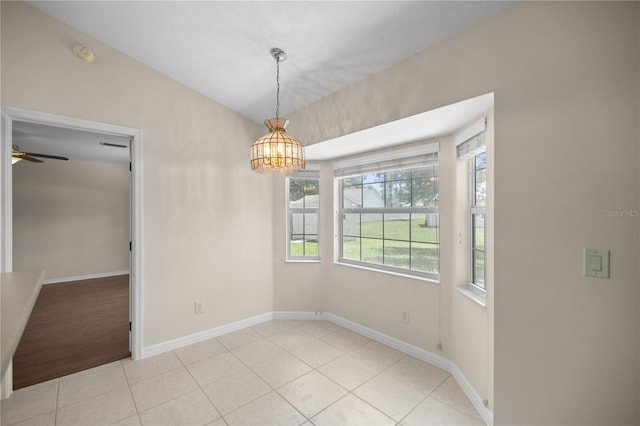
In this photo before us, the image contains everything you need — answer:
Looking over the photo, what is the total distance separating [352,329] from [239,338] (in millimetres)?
1310

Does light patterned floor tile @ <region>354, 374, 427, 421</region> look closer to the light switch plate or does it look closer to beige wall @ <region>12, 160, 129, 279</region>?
the light switch plate

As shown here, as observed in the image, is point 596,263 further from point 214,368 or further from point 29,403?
point 29,403

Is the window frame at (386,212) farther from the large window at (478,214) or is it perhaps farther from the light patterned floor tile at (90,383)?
the light patterned floor tile at (90,383)

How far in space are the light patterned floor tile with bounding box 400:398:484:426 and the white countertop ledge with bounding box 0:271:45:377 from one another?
2.09 metres

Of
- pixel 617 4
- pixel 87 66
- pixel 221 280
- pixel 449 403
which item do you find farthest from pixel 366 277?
pixel 87 66

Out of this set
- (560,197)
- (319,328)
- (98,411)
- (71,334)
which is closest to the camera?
(560,197)

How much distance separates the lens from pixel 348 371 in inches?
98.0

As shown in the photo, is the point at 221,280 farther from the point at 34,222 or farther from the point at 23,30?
the point at 34,222

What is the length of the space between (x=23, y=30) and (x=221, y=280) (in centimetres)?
273

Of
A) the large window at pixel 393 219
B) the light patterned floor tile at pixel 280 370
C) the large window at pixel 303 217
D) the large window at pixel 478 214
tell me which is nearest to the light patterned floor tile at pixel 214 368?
the light patterned floor tile at pixel 280 370

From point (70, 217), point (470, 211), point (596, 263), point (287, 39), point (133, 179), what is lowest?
point (596, 263)

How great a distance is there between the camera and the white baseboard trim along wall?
2.12 metres

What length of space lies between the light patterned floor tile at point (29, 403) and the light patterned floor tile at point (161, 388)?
21.5 inches

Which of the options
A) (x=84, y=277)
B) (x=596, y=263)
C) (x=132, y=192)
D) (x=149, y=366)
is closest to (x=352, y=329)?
(x=149, y=366)
